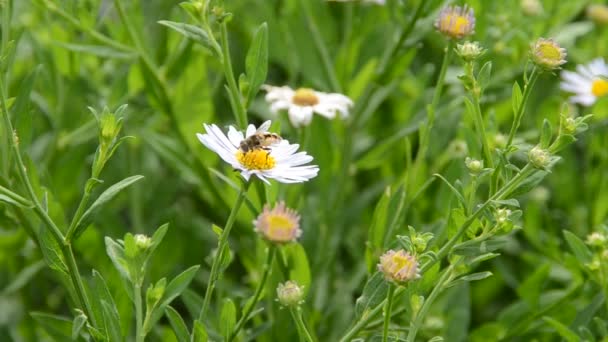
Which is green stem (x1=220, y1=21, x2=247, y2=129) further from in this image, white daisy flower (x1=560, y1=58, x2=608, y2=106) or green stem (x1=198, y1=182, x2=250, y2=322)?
white daisy flower (x1=560, y1=58, x2=608, y2=106)

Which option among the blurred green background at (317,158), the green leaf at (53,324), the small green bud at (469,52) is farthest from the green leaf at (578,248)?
the green leaf at (53,324)

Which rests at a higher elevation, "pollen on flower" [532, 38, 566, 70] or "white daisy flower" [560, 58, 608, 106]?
"pollen on flower" [532, 38, 566, 70]

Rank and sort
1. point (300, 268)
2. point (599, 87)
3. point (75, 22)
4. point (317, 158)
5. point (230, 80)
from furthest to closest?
point (599, 87) < point (317, 158) < point (75, 22) < point (300, 268) < point (230, 80)

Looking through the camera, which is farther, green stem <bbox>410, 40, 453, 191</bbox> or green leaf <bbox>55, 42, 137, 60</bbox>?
green leaf <bbox>55, 42, 137, 60</bbox>

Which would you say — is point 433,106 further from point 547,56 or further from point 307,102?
point 307,102

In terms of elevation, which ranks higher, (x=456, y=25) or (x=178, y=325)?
(x=456, y=25)

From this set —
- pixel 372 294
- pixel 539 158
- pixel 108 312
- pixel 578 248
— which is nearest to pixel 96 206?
pixel 108 312

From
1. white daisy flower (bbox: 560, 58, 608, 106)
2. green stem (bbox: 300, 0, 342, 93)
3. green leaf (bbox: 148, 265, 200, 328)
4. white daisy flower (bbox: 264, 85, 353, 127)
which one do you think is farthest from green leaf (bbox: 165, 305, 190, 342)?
white daisy flower (bbox: 560, 58, 608, 106)

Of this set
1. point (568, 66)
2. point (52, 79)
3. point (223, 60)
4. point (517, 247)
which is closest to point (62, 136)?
point (52, 79)
